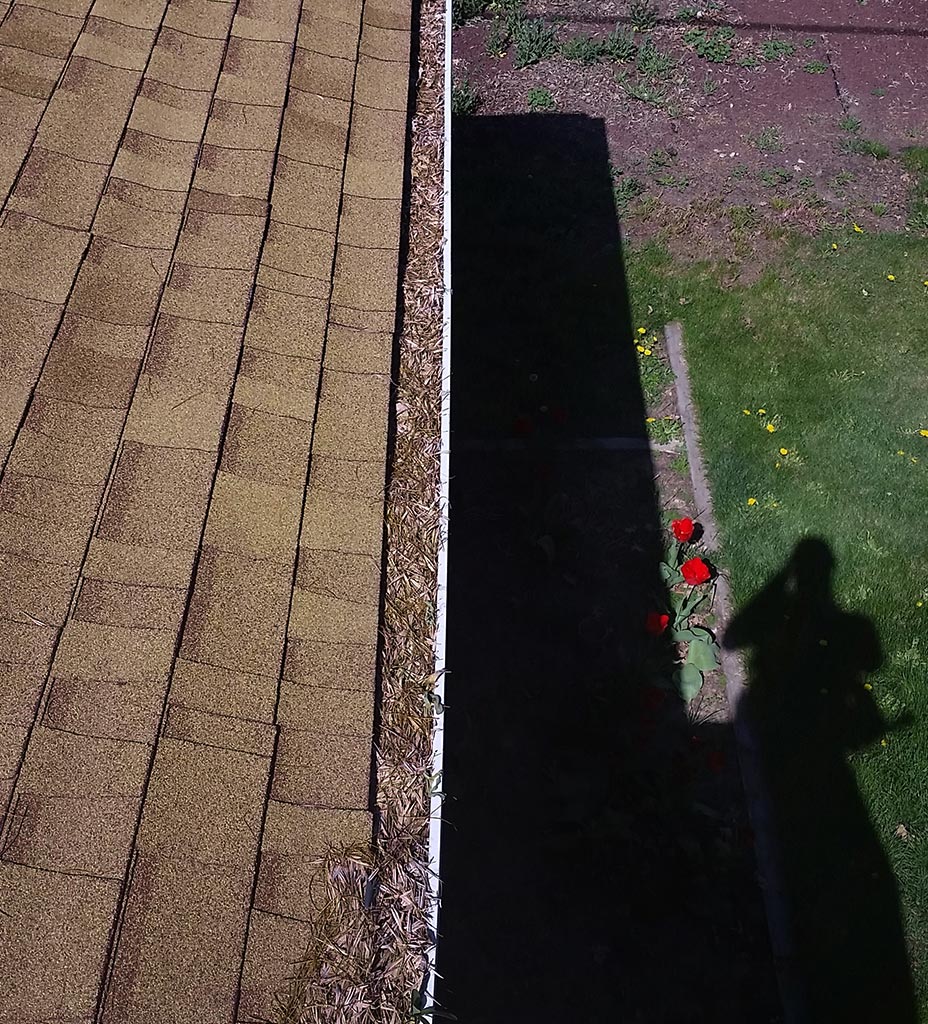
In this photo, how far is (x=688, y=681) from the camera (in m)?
5.25

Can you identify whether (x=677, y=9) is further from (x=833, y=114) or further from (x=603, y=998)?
(x=603, y=998)

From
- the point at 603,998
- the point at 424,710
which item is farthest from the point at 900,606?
the point at 424,710

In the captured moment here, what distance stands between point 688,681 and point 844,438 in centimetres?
231

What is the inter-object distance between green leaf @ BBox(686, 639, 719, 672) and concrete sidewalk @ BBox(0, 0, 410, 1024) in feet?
9.24

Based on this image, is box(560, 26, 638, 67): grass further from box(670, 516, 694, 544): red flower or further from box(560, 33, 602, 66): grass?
box(670, 516, 694, 544): red flower

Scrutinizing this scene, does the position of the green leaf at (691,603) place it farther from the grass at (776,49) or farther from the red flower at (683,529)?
the grass at (776,49)

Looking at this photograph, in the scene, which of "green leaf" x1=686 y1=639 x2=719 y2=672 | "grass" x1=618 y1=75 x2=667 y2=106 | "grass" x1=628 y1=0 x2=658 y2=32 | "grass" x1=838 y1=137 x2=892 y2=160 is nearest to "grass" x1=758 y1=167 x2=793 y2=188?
"grass" x1=838 y1=137 x2=892 y2=160

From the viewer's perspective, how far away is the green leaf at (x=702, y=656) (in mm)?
5273

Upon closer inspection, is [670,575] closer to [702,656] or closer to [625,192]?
[702,656]

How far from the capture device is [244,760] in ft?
8.20

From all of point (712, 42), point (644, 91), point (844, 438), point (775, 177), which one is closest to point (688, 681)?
point (844, 438)

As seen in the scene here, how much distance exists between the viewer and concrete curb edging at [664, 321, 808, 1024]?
14.5 ft

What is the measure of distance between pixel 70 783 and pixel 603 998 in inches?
120

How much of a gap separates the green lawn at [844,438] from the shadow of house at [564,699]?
549 millimetres
